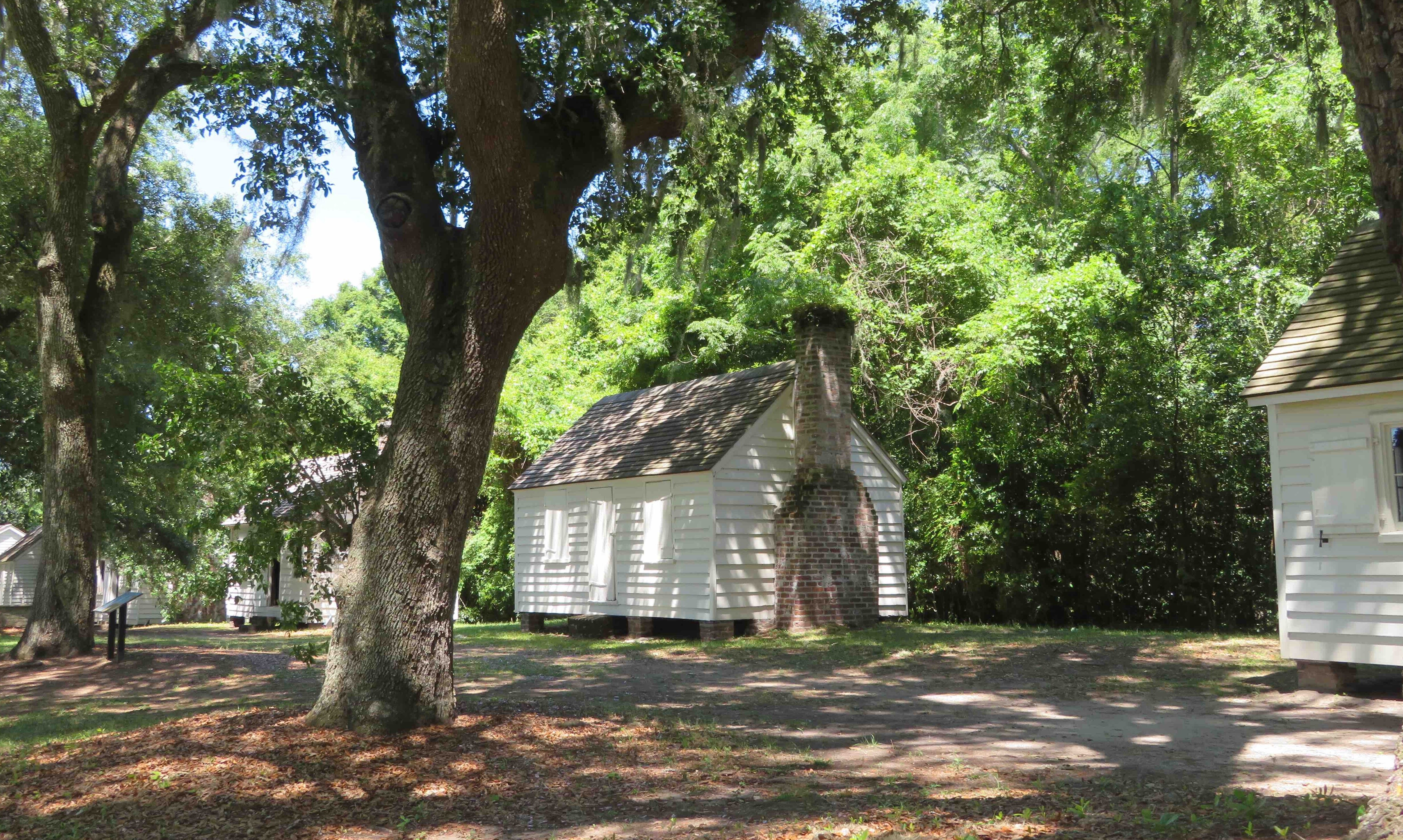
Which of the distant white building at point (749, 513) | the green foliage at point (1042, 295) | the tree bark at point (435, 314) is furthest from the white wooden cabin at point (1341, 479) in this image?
the distant white building at point (749, 513)

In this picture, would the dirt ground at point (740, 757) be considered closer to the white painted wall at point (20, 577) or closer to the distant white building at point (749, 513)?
the distant white building at point (749, 513)

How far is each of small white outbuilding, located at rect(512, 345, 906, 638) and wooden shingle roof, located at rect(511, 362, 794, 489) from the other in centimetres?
4

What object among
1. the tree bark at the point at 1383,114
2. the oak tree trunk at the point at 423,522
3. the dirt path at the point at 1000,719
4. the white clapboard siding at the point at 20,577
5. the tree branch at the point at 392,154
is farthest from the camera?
the white clapboard siding at the point at 20,577

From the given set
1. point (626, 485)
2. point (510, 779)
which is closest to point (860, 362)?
point (626, 485)

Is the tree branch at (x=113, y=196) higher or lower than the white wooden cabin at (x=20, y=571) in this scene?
higher

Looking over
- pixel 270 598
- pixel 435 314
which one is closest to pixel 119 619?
pixel 435 314

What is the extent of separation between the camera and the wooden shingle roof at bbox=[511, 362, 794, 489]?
1712 cm

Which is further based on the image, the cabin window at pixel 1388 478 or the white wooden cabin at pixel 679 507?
the white wooden cabin at pixel 679 507

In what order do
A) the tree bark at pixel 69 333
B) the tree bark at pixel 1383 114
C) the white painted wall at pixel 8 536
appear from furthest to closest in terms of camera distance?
the white painted wall at pixel 8 536
the tree bark at pixel 69 333
the tree bark at pixel 1383 114

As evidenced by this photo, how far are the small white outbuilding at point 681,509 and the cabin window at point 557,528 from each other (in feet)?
0.10

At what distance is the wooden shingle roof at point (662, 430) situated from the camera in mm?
17125

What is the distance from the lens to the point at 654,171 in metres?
9.69

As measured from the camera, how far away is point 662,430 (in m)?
Answer: 18.9

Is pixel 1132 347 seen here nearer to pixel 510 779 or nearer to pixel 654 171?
pixel 654 171
